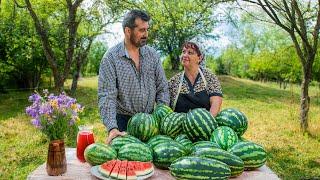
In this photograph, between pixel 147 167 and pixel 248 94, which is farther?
pixel 248 94

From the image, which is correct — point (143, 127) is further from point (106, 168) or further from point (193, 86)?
point (193, 86)

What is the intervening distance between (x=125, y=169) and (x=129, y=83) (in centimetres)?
162

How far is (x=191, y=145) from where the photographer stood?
384 cm

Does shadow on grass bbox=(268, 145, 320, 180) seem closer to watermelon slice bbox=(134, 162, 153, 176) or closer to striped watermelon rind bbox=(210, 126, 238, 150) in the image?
striped watermelon rind bbox=(210, 126, 238, 150)

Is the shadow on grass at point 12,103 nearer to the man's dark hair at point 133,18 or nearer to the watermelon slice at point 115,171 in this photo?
the man's dark hair at point 133,18

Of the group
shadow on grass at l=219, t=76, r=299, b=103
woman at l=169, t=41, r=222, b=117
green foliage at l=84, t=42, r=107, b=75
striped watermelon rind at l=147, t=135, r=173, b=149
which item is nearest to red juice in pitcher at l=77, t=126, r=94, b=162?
striped watermelon rind at l=147, t=135, r=173, b=149

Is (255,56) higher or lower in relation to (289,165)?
higher

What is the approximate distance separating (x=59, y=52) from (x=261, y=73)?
45.3m

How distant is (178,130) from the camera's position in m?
4.12

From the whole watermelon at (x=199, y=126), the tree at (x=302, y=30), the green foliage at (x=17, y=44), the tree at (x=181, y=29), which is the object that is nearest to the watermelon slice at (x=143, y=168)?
the whole watermelon at (x=199, y=126)

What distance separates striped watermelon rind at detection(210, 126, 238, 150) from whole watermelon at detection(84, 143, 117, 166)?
2.84ft

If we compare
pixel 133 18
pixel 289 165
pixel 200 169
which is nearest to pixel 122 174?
pixel 200 169

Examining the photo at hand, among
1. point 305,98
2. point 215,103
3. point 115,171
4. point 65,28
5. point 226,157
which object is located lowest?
point 305,98

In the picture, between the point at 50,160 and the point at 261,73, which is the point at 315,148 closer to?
the point at 50,160
